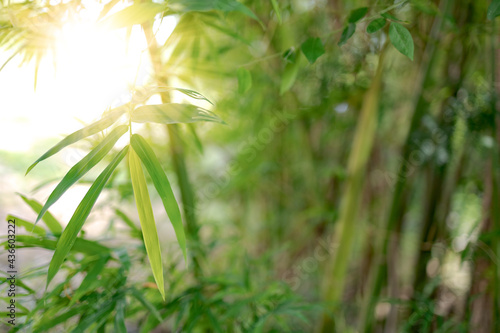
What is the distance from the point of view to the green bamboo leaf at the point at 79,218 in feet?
1.04

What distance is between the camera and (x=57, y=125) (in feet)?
1.95

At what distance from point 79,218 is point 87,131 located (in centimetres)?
8

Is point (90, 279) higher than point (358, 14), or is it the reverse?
point (358, 14)

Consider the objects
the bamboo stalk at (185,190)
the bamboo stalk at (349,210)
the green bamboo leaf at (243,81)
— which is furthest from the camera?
the bamboo stalk at (349,210)

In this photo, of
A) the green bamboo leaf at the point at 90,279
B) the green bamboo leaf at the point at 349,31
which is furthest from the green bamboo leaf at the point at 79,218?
the green bamboo leaf at the point at 349,31

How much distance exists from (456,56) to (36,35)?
74 centimetres

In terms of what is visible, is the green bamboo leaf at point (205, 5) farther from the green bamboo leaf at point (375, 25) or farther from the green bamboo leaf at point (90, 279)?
the green bamboo leaf at point (90, 279)

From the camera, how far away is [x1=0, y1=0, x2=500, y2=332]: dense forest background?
0.43m

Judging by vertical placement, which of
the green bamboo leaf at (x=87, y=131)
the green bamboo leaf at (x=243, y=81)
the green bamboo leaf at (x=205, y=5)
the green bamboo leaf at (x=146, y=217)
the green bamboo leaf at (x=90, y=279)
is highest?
the green bamboo leaf at (x=205, y=5)

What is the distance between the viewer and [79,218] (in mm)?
320

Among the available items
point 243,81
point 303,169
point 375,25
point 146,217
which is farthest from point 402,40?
point 303,169

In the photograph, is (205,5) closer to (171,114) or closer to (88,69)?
(171,114)

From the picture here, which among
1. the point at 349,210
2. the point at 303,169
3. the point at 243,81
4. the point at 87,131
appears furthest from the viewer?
the point at 303,169

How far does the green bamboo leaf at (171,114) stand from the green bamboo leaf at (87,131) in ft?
0.06
